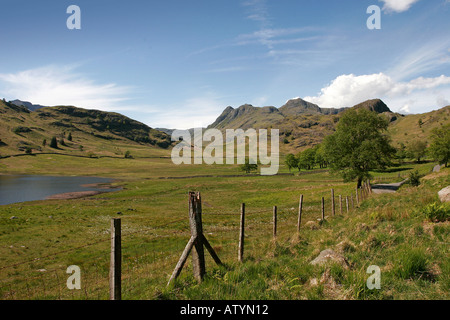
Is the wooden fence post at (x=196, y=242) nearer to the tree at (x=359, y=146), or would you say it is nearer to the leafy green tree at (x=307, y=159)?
the tree at (x=359, y=146)

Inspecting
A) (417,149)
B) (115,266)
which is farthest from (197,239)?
(417,149)

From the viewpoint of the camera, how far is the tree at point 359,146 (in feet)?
146

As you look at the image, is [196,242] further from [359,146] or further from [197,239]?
[359,146]

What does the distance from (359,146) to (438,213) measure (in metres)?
39.1

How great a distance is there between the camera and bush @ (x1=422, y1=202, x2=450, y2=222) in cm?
1053

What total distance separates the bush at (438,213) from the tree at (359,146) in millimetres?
35866

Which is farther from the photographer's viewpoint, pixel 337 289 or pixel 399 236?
pixel 399 236

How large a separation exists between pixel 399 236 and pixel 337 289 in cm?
540

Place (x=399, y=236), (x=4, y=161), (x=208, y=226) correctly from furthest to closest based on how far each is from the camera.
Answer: (x=4, y=161), (x=208, y=226), (x=399, y=236)

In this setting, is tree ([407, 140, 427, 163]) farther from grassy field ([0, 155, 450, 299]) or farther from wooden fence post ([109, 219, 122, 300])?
wooden fence post ([109, 219, 122, 300])
